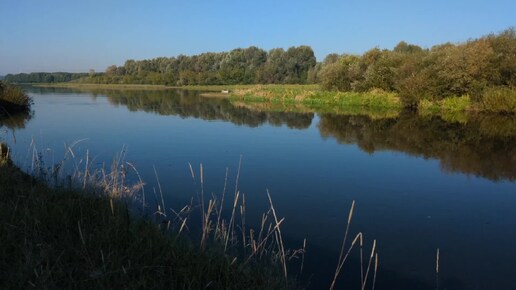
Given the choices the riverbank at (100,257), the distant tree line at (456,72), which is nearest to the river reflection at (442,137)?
the distant tree line at (456,72)

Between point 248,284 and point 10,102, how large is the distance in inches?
994

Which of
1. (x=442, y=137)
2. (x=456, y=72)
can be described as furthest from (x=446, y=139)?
(x=456, y=72)

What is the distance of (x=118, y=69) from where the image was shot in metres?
106

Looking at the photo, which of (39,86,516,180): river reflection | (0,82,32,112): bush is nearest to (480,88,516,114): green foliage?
(39,86,516,180): river reflection

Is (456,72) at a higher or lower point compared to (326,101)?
higher

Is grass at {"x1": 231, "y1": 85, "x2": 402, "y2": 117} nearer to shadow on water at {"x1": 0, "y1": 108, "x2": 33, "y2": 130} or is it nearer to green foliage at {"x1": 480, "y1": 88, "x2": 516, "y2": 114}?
green foliage at {"x1": 480, "y1": 88, "x2": 516, "y2": 114}

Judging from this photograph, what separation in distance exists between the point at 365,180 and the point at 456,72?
21157 mm

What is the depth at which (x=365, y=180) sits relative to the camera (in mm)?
9055

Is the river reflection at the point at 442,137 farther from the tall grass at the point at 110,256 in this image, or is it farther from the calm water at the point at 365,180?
the tall grass at the point at 110,256

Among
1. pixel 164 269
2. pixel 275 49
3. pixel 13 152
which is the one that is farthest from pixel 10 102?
pixel 275 49

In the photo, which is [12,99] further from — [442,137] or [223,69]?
[223,69]

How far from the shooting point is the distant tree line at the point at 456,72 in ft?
85.1

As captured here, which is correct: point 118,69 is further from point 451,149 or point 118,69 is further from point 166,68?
point 451,149

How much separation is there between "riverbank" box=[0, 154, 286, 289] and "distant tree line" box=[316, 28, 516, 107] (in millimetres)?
25950
